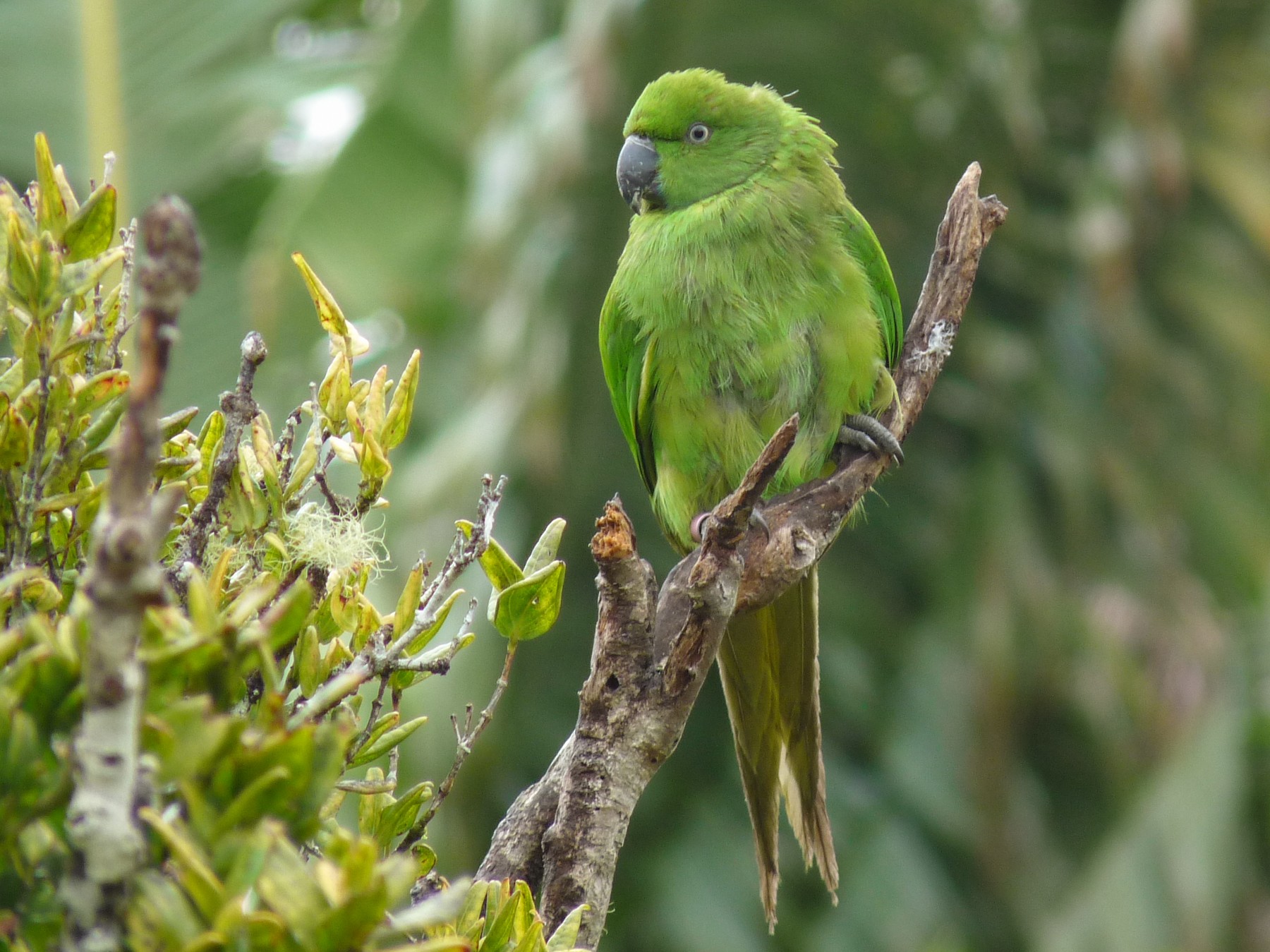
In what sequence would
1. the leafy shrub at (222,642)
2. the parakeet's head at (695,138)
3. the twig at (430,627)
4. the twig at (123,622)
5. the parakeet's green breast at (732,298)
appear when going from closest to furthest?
the twig at (123,622)
the leafy shrub at (222,642)
the twig at (430,627)
the parakeet's green breast at (732,298)
the parakeet's head at (695,138)

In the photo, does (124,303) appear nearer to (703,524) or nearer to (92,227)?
(92,227)

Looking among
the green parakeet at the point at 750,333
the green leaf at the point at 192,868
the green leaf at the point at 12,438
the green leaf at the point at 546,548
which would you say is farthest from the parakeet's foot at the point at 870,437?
the green leaf at the point at 192,868

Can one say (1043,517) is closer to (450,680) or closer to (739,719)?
(450,680)

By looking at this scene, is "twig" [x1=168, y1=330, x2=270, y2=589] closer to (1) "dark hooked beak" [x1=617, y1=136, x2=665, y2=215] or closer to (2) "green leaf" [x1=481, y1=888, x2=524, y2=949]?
(2) "green leaf" [x1=481, y1=888, x2=524, y2=949]

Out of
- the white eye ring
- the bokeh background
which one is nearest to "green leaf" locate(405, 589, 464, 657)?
the white eye ring

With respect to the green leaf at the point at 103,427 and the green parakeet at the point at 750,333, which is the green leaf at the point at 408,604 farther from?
the green parakeet at the point at 750,333

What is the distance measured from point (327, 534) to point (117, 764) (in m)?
0.54

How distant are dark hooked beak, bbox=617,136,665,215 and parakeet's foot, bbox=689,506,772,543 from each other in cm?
91

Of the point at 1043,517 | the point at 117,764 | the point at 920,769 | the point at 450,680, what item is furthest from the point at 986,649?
the point at 117,764

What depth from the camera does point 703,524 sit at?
2.79 m

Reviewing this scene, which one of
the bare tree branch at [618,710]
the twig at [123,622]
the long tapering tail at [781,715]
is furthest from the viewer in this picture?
the long tapering tail at [781,715]

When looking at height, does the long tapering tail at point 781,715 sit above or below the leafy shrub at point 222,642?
below

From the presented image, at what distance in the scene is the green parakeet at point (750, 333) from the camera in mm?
2836

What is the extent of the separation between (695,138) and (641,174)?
18 cm
